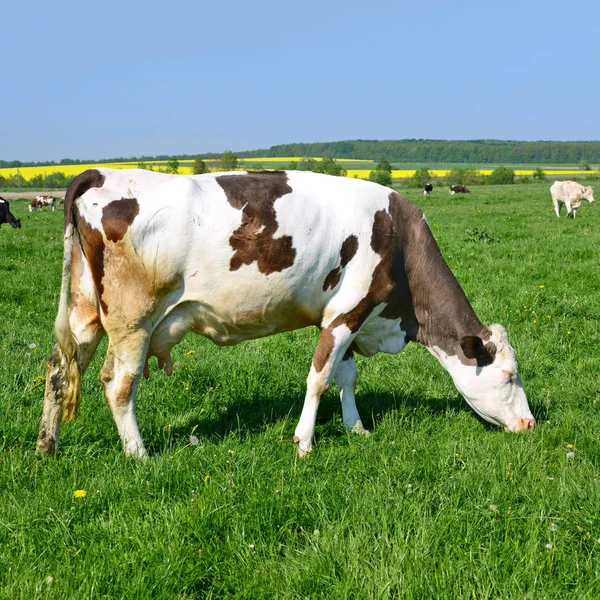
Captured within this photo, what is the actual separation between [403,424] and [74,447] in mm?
2599

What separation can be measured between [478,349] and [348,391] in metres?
1.14

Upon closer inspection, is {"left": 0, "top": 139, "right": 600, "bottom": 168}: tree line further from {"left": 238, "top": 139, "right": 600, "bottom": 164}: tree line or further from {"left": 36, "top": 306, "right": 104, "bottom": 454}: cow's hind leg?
{"left": 36, "top": 306, "right": 104, "bottom": 454}: cow's hind leg

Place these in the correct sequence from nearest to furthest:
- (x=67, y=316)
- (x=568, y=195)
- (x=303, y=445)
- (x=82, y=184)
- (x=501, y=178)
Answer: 1. (x=82, y=184)
2. (x=67, y=316)
3. (x=303, y=445)
4. (x=568, y=195)
5. (x=501, y=178)

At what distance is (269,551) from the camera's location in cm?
327

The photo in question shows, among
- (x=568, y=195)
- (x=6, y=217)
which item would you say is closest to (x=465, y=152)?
(x=568, y=195)

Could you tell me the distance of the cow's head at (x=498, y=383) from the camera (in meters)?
5.04

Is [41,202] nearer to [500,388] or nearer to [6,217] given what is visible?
[6,217]

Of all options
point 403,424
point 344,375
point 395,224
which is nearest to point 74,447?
point 344,375

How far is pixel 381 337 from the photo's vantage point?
5336 millimetres

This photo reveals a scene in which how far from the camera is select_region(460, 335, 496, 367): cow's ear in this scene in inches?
195

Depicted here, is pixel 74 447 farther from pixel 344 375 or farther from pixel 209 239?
pixel 344 375

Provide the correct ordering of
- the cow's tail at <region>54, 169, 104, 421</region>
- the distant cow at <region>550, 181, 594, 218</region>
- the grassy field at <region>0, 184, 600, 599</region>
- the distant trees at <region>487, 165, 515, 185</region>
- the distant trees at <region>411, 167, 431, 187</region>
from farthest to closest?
1. the distant trees at <region>411, 167, 431, 187</region>
2. the distant trees at <region>487, 165, 515, 185</region>
3. the distant cow at <region>550, 181, 594, 218</region>
4. the cow's tail at <region>54, 169, 104, 421</region>
5. the grassy field at <region>0, 184, 600, 599</region>

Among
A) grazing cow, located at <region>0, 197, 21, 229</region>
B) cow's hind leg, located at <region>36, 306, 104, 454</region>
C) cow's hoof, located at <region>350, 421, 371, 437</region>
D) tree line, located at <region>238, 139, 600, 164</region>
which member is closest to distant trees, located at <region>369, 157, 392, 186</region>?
tree line, located at <region>238, 139, 600, 164</region>

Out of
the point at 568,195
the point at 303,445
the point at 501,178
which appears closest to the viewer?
the point at 303,445
